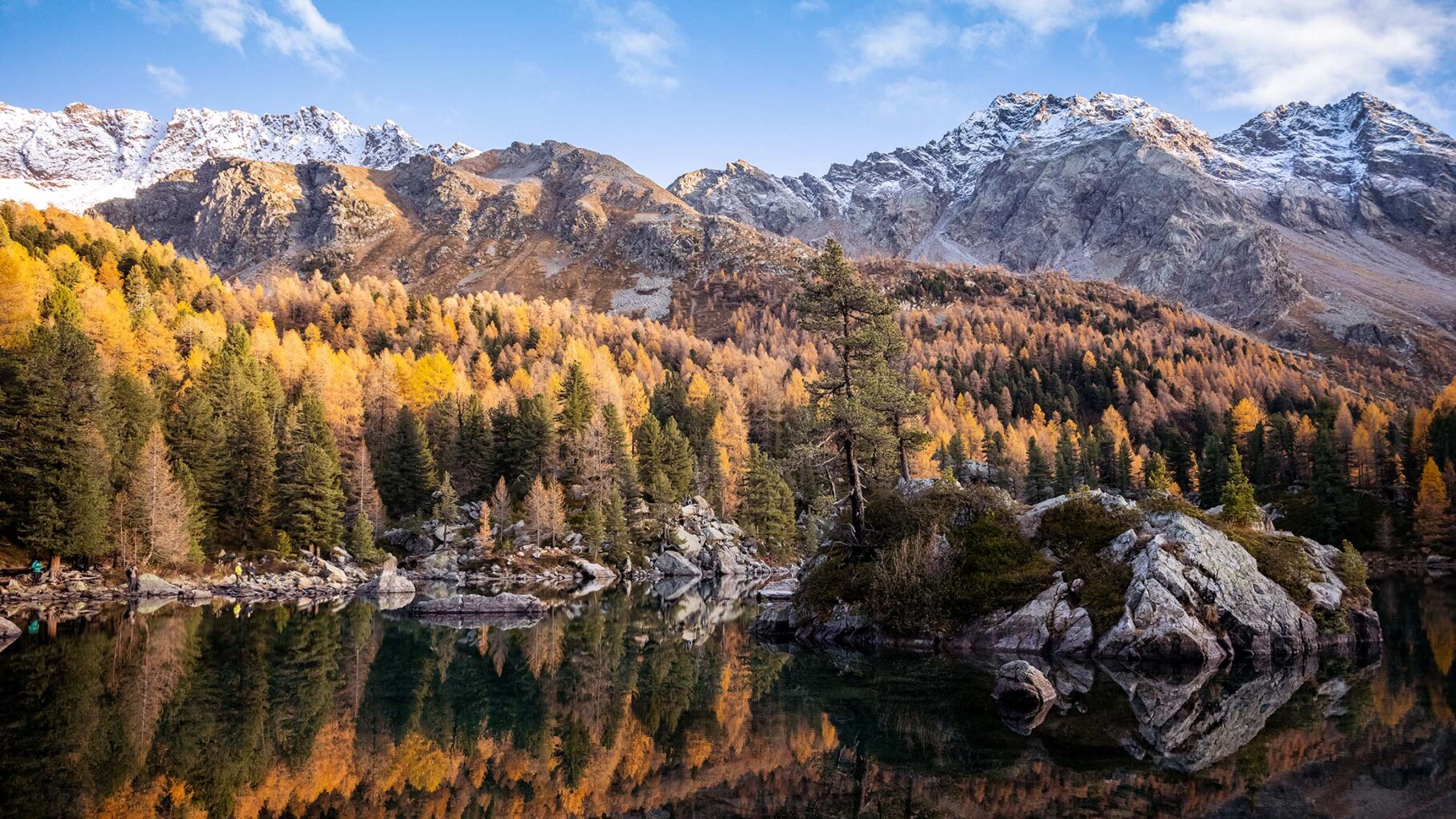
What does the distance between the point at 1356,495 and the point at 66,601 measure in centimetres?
12925

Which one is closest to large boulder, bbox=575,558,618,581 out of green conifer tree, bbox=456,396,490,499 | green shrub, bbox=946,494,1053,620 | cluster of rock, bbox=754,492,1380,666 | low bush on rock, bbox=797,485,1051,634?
green conifer tree, bbox=456,396,490,499

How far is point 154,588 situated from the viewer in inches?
2124

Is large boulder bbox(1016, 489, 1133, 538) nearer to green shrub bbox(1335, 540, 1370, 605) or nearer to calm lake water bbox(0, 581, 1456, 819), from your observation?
calm lake water bbox(0, 581, 1456, 819)

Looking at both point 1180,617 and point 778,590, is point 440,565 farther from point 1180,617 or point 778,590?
point 1180,617

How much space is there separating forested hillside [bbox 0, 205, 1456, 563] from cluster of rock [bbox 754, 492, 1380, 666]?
9.79 meters

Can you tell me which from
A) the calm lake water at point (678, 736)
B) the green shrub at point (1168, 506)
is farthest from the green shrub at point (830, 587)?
the green shrub at point (1168, 506)

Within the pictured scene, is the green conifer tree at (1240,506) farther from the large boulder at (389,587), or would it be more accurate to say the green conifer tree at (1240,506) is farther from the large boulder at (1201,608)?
the large boulder at (389,587)

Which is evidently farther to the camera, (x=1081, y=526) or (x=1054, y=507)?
(x=1054, y=507)

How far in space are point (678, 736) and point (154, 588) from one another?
50.3 meters

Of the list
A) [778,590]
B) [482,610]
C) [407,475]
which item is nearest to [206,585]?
[482,610]

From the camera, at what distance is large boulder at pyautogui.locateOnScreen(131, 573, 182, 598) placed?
5312cm

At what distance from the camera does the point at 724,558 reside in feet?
290

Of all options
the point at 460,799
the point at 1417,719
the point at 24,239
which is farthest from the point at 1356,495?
the point at 24,239

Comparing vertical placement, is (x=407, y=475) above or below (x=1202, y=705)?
below
